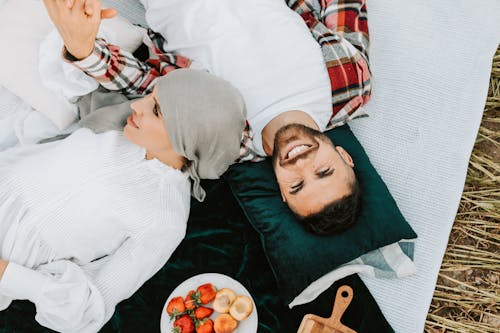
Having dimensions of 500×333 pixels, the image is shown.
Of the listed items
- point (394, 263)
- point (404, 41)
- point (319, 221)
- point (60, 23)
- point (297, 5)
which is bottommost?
point (394, 263)

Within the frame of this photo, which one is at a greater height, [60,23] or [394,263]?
[60,23]

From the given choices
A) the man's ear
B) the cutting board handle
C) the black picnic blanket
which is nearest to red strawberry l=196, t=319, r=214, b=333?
the black picnic blanket

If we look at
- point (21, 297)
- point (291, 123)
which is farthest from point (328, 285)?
point (21, 297)

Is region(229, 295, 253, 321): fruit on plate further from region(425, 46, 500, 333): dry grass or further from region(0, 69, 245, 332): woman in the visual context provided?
region(425, 46, 500, 333): dry grass

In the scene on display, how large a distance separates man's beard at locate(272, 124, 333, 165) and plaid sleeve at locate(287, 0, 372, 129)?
327 mm

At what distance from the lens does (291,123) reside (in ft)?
6.44

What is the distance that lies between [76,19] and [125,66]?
0.35 m

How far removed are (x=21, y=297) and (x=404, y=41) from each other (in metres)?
2.11

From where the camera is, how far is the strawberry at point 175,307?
73.4 inches

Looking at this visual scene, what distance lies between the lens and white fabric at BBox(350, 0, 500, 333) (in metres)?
2.02

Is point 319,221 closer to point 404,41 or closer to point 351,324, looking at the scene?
point 351,324

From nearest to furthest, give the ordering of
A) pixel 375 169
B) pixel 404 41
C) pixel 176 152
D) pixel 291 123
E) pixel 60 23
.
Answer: pixel 60 23 < pixel 176 152 < pixel 291 123 < pixel 375 169 < pixel 404 41

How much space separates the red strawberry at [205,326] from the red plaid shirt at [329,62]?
0.72m

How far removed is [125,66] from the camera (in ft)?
6.46
